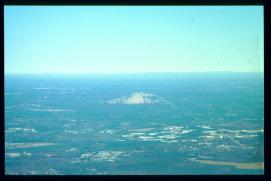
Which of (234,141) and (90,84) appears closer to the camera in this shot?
(234,141)

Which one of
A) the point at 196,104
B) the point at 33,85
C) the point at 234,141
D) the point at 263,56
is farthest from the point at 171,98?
the point at 263,56

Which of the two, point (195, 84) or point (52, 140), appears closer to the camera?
point (195, 84)

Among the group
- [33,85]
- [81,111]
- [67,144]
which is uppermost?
[33,85]

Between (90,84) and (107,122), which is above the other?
(90,84)

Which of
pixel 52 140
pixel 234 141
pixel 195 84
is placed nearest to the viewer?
pixel 234 141
